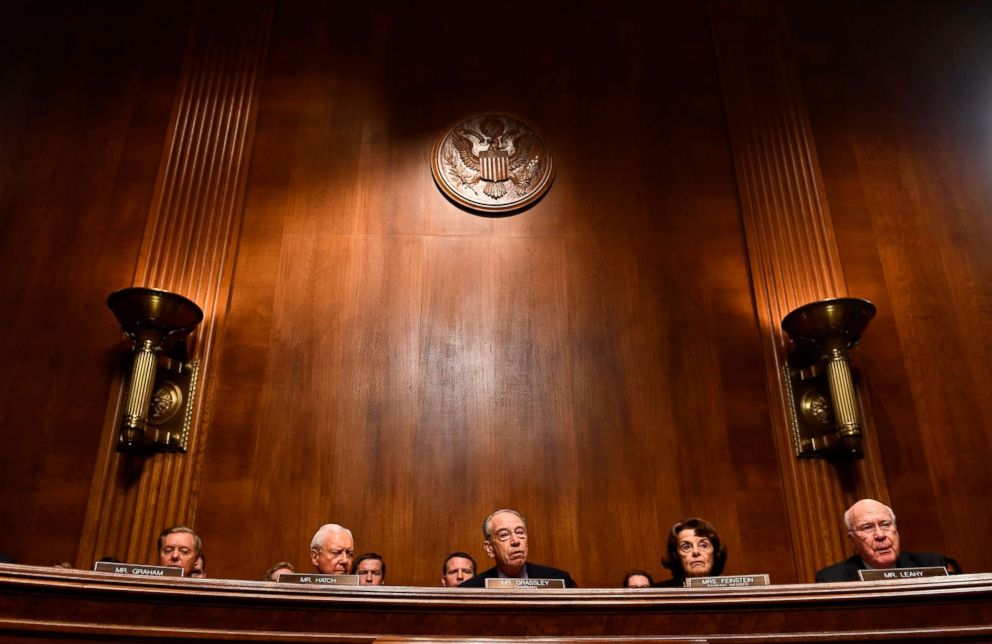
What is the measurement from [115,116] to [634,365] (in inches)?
165

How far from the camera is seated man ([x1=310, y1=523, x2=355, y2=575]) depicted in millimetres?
3705

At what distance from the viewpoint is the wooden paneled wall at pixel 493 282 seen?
5062 millimetres

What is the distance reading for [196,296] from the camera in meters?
5.44

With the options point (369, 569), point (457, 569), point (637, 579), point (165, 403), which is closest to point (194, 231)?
point (165, 403)

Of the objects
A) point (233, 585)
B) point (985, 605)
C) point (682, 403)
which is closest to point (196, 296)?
point (682, 403)

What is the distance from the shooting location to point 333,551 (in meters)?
3.71

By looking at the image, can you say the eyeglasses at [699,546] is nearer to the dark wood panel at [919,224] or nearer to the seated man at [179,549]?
the dark wood panel at [919,224]

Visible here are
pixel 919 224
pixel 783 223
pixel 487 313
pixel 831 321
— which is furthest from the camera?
pixel 919 224

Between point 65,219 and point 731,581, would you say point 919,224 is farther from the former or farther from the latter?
point 65,219

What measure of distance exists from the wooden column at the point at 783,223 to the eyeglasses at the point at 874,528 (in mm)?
1614

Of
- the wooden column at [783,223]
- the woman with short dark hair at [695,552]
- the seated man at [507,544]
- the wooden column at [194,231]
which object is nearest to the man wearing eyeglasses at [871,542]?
the woman with short dark hair at [695,552]

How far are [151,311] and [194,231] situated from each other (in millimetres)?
847

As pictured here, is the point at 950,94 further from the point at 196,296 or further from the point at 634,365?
the point at 196,296

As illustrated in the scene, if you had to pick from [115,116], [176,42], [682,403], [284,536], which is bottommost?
[284,536]
